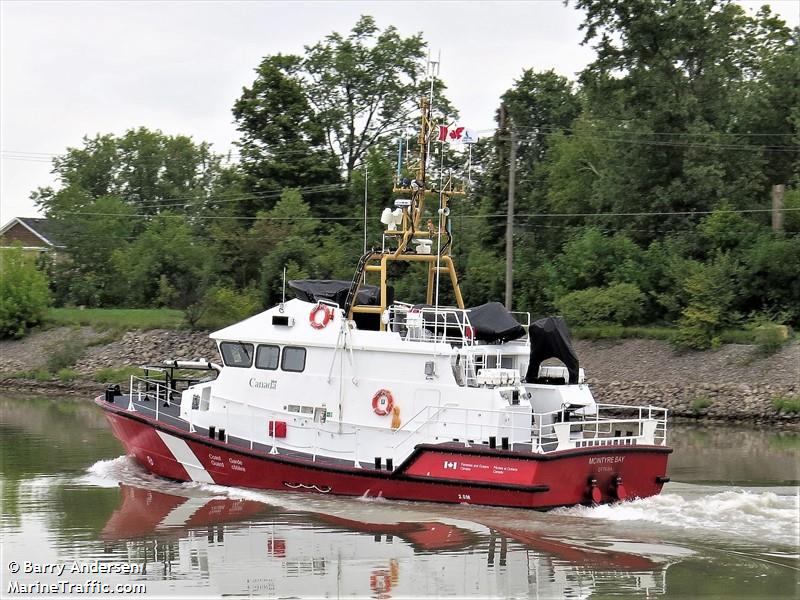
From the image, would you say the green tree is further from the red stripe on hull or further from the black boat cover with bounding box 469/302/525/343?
the black boat cover with bounding box 469/302/525/343

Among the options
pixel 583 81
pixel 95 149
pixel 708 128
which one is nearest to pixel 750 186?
pixel 708 128

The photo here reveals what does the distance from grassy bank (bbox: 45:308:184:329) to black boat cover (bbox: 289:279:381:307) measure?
20577mm

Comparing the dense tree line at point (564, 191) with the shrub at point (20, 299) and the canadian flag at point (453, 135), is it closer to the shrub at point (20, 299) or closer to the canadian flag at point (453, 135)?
the shrub at point (20, 299)

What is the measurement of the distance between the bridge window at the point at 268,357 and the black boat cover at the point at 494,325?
9.83 feet

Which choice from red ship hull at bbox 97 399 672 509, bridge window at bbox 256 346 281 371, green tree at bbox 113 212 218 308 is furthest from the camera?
green tree at bbox 113 212 218 308

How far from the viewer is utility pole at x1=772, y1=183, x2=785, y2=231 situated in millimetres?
35438

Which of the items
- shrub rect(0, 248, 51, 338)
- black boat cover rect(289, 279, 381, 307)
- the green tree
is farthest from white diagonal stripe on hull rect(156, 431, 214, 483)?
shrub rect(0, 248, 51, 338)

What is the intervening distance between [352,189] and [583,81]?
35.2ft

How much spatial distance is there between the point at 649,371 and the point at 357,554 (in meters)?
18.3

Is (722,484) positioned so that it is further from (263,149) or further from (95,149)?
(95,149)

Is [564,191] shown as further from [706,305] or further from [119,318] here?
[119,318]

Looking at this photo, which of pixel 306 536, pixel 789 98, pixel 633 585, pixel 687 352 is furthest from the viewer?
pixel 789 98

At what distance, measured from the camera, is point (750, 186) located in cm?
3709

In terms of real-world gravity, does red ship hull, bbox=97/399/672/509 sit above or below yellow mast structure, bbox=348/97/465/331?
below
